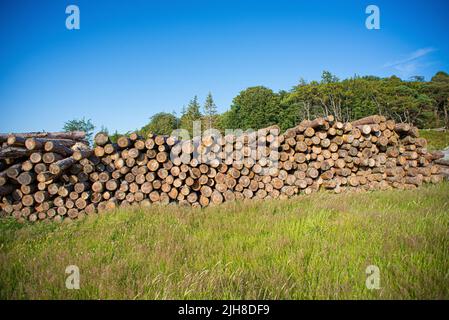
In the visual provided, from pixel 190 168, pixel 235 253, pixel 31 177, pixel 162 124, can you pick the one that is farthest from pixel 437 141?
pixel 162 124

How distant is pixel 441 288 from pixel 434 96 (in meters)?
68.7

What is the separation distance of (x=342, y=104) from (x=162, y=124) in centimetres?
3942

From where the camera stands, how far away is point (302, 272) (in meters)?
2.72

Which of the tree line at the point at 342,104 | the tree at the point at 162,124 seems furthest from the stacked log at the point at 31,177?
the tree at the point at 162,124

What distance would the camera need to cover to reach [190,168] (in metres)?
5.86

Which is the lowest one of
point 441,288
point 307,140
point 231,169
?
point 441,288

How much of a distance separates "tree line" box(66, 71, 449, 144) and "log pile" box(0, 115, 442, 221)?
40.0 metres

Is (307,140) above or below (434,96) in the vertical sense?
below

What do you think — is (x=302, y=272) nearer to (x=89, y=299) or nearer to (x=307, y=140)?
(x=89, y=299)

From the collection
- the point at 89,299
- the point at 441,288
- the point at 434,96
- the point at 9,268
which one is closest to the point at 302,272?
the point at 441,288

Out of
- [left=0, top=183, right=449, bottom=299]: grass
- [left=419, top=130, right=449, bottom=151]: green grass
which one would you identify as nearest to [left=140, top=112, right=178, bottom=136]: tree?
[left=419, top=130, right=449, bottom=151]: green grass

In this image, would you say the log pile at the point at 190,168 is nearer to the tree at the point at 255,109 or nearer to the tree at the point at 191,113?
the tree at the point at 255,109

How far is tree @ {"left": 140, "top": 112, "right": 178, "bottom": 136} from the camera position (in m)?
54.5

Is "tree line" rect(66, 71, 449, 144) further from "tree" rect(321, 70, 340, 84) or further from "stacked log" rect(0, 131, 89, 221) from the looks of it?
"stacked log" rect(0, 131, 89, 221)
